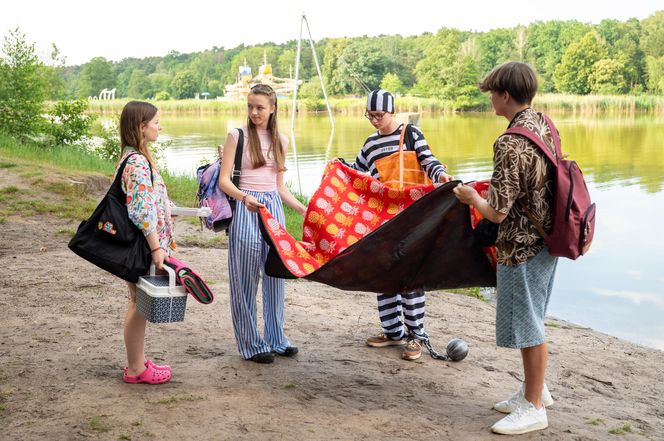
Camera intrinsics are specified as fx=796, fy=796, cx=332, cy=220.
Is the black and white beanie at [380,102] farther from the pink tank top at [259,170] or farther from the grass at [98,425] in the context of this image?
the grass at [98,425]

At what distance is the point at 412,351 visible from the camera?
5434 millimetres

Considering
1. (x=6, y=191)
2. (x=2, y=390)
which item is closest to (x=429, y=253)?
(x=2, y=390)

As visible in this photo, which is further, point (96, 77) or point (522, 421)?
point (96, 77)

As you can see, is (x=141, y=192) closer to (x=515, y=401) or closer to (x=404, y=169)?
(x=404, y=169)

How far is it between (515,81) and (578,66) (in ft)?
235

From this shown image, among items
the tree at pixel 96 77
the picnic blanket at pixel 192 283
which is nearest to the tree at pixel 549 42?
the tree at pixel 96 77

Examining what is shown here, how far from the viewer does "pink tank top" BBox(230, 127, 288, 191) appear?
196 inches

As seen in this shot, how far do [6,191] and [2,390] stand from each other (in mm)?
7240

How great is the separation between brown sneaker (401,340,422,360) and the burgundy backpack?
183 cm

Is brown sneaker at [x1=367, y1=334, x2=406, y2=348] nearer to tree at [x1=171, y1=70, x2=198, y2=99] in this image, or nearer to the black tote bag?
the black tote bag

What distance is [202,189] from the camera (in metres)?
5.13

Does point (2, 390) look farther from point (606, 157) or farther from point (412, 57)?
point (412, 57)

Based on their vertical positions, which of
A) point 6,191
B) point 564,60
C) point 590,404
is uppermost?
point 564,60

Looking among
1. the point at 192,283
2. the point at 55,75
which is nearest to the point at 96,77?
the point at 55,75
